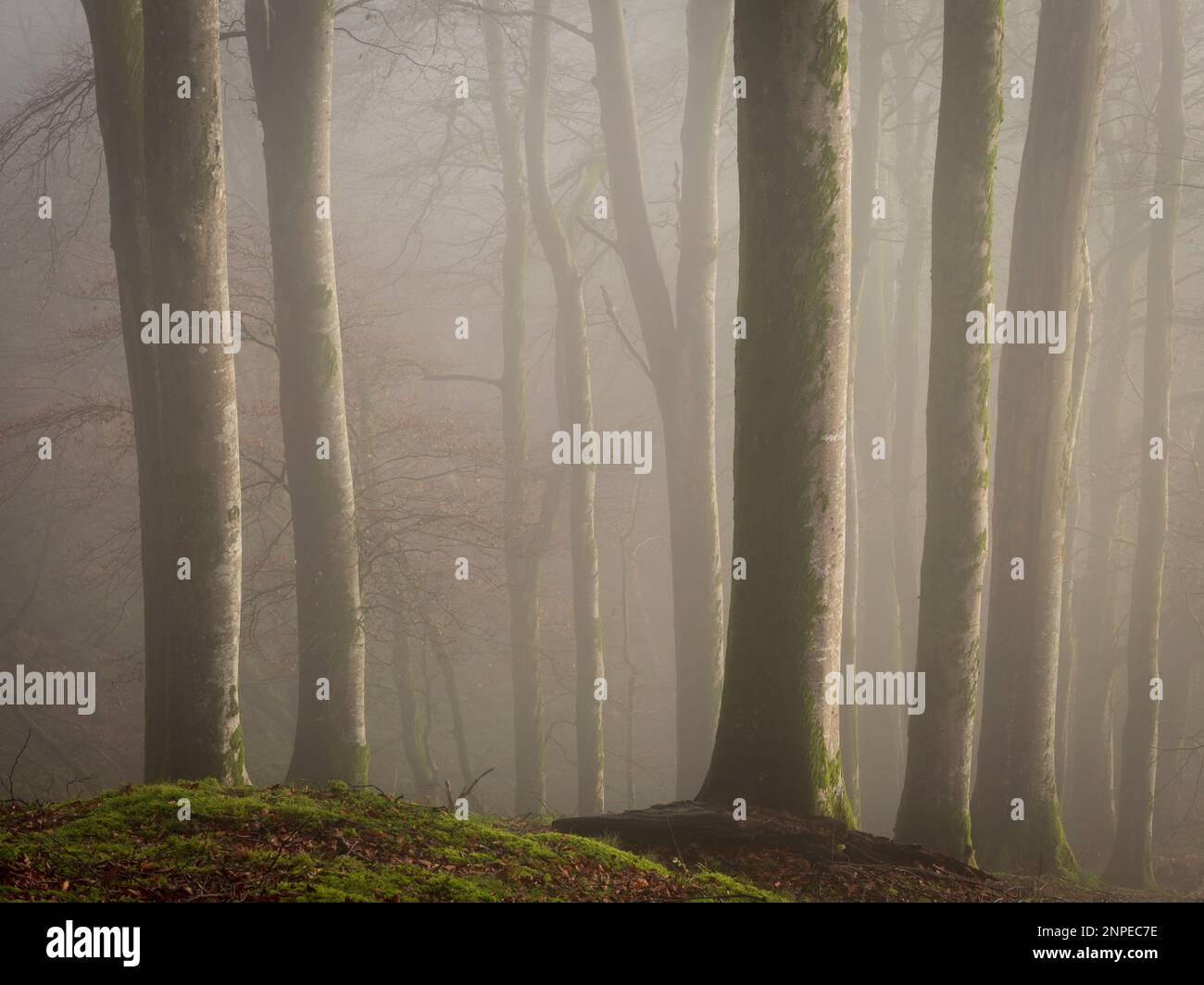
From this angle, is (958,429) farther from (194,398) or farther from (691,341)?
(194,398)

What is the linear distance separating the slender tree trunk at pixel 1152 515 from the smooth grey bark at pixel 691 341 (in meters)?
5.92

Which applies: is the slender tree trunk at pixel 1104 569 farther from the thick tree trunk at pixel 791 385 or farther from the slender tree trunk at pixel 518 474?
the thick tree trunk at pixel 791 385

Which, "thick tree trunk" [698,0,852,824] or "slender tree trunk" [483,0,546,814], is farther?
"slender tree trunk" [483,0,546,814]

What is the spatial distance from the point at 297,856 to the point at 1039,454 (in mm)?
6954

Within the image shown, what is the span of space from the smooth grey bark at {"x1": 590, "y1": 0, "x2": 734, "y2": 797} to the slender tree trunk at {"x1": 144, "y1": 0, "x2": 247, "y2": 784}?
5.28 metres

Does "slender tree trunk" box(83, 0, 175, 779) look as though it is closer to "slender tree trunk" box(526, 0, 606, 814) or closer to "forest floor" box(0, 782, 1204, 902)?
"forest floor" box(0, 782, 1204, 902)

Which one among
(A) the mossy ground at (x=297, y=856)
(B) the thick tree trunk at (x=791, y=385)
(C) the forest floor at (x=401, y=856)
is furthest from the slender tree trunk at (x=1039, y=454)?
(A) the mossy ground at (x=297, y=856)

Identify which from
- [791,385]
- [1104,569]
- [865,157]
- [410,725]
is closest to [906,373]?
[865,157]

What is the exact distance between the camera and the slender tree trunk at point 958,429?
22.1 ft

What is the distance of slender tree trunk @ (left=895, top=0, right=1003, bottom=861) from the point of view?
6.75 meters

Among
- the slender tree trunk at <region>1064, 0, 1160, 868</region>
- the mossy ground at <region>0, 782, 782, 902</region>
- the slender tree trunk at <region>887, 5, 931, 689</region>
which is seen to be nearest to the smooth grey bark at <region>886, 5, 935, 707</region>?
the slender tree trunk at <region>887, 5, 931, 689</region>

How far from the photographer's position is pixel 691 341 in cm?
1094
